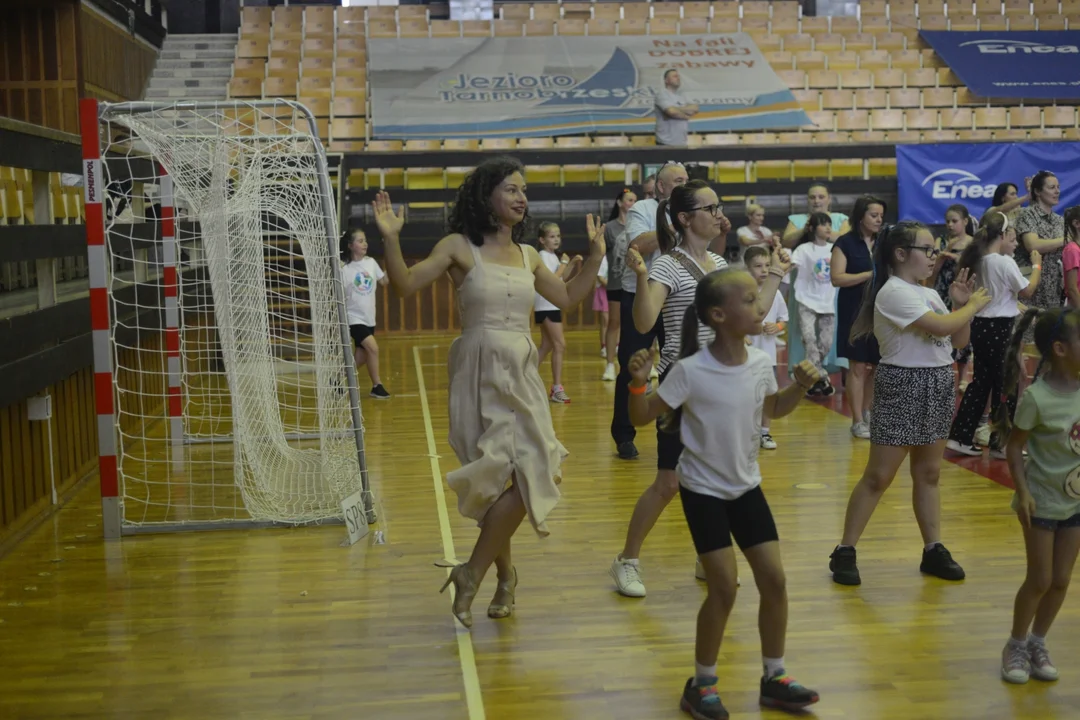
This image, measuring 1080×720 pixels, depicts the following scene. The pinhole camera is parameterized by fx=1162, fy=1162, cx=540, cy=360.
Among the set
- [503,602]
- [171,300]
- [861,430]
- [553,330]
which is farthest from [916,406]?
[171,300]

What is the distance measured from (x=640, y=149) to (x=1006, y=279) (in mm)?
7453

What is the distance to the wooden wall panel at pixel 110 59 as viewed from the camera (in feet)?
45.1

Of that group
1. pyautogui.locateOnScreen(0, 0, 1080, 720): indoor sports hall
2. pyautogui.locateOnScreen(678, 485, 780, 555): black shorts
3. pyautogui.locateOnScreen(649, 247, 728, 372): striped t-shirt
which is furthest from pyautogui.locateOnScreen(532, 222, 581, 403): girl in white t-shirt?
pyautogui.locateOnScreen(678, 485, 780, 555): black shorts

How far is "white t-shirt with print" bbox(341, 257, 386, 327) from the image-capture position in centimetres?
949

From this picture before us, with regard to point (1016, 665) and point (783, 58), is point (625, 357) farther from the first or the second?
point (783, 58)

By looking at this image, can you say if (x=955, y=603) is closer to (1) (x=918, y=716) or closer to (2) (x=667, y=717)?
(1) (x=918, y=716)

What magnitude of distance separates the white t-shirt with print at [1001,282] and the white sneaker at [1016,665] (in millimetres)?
3303

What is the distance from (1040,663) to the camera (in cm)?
372

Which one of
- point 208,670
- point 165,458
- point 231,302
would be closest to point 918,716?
point 208,670

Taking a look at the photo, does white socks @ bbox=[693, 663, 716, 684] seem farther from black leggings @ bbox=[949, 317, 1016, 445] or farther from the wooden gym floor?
black leggings @ bbox=[949, 317, 1016, 445]

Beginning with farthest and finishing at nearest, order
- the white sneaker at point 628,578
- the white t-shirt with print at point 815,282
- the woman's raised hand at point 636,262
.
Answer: the white t-shirt with print at point 815,282, the white sneaker at point 628,578, the woman's raised hand at point 636,262

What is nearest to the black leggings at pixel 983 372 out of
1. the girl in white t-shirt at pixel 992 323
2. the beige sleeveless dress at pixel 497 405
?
the girl in white t-shirt at pixel 992 323

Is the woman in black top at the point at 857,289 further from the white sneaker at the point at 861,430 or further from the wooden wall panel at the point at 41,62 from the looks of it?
the wooden wall panel at the point at 41,62

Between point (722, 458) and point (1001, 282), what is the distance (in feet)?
13.3
